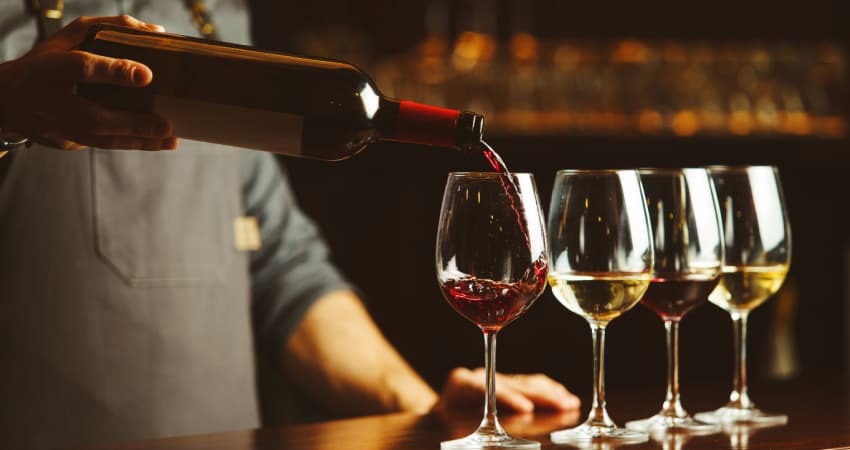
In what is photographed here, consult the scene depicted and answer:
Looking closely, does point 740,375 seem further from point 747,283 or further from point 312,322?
point 312,322

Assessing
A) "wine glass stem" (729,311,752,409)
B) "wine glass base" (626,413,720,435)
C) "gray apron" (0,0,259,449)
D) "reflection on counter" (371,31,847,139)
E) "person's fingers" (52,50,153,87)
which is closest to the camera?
"person's fingers" (52,50,153,87)

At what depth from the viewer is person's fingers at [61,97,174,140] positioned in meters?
0.99

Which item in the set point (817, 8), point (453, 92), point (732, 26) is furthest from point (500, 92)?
point (817, 8)

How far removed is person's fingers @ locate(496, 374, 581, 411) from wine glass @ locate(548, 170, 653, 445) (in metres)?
0.18

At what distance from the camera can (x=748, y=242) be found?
45.6 inches

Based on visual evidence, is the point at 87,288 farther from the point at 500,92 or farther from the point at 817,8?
the point at 817,8

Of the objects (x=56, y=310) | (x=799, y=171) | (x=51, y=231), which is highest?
(x=799, y=171)

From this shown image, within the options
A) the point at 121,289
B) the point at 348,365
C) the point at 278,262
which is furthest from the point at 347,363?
the point at 121,289

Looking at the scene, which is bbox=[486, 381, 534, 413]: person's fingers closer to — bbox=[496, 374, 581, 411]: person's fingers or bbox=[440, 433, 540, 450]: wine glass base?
bbox=[496, 374, 581, 411]: person's fingers

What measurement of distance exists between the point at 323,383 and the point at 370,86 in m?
0.78

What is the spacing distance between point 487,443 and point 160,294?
0.87 m

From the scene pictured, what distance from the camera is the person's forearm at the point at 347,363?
64.7 inches

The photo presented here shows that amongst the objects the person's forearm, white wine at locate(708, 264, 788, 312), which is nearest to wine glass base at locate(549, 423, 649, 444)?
white wine at locate(708, 264, 788, 312)

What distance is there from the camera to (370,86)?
1025 millimetres
